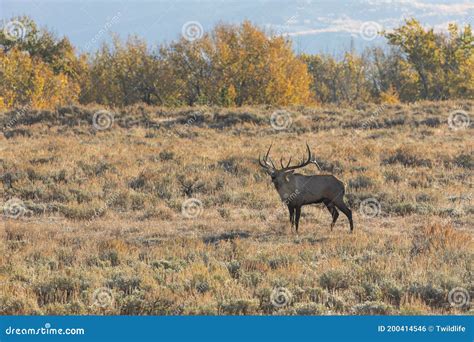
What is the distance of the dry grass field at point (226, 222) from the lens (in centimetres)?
866

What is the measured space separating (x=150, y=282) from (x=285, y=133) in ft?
75.7

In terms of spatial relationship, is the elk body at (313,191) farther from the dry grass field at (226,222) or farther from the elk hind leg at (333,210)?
the dry grass field at (226,222)

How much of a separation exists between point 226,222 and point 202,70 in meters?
43.3

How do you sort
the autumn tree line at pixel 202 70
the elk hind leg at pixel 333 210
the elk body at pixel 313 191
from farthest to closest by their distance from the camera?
the autumn tree line at pixel 202 70 < the elk hind leg at pixel 333 210 < the elk body at pixel 313 191

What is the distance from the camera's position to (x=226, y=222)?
581 inches

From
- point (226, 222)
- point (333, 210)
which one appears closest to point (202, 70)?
point (226, 222)

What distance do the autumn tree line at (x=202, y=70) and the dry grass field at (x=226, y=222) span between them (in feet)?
71.5

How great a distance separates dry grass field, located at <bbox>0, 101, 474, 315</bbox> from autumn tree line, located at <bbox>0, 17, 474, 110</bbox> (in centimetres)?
2179

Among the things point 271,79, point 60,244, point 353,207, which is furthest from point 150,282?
point 271,79

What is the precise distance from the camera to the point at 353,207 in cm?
1677

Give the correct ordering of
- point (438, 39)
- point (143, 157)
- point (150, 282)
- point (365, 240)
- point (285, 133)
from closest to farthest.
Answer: point (150, 282) < point (365, 240) < point (143, 157) < point (285, 133) < point (438, 39)

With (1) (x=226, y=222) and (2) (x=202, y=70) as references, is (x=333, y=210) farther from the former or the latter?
(2) (x=202, y=70)

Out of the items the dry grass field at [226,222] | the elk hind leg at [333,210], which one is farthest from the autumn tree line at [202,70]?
the elk hind leg at [333,210]

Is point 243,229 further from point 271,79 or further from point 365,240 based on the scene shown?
point 271,79
